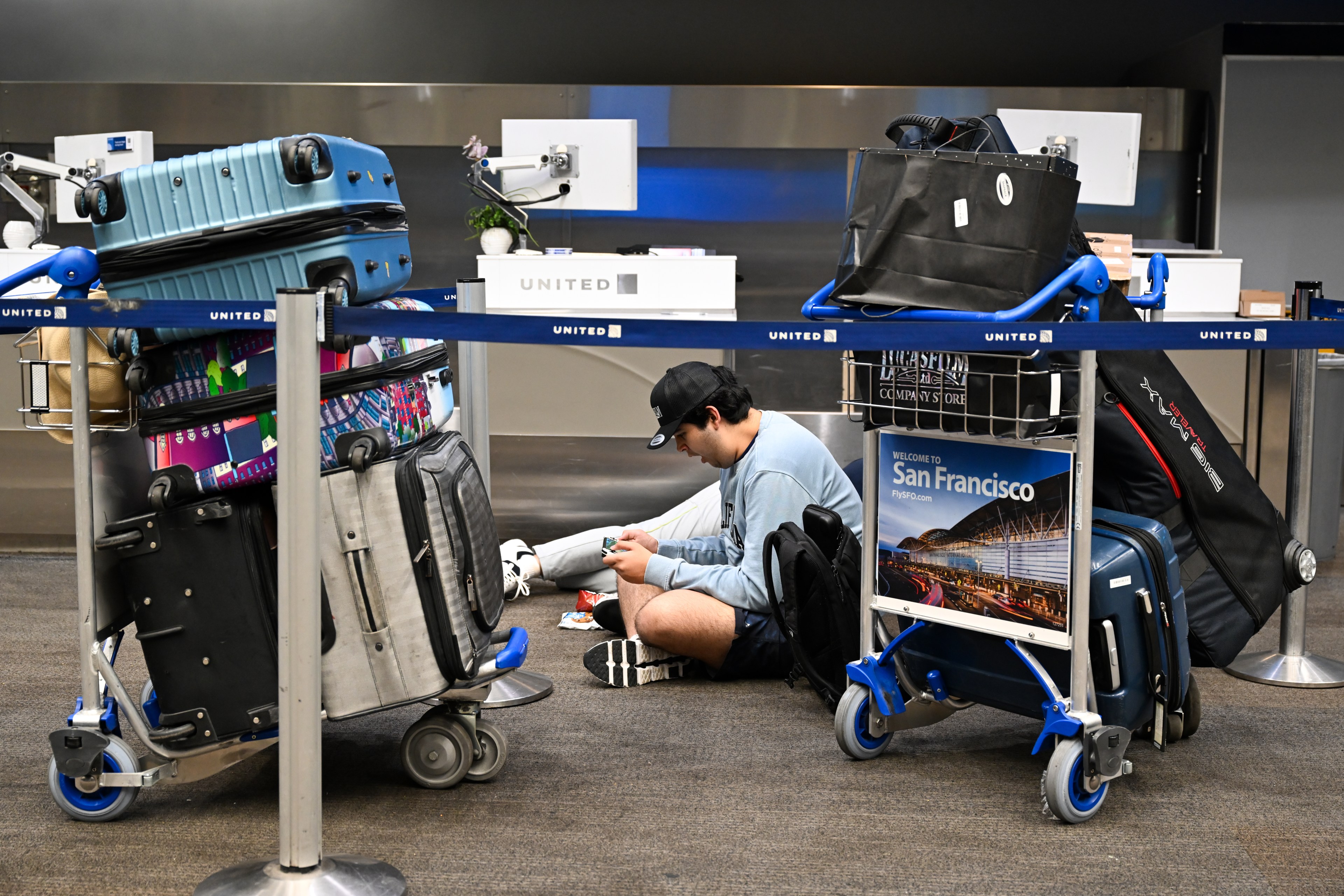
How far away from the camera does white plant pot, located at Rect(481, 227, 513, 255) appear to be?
4629 mm

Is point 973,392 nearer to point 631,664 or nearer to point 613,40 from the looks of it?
point 631,664

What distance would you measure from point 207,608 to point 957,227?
1.57 meters

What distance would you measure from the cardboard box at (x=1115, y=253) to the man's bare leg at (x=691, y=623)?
6.42 ft

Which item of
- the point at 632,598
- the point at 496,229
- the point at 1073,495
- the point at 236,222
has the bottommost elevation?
the point at 632,598

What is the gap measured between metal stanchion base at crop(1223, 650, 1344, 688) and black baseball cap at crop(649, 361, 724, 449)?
156 centimetres

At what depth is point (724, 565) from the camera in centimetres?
335

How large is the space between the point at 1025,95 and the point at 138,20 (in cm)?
500

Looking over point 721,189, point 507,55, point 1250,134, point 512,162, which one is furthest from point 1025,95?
point 512,162

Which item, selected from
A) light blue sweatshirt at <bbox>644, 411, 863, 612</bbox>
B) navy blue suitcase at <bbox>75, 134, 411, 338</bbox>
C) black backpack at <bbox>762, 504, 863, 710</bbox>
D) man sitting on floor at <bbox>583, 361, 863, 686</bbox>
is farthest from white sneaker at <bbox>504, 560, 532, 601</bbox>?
navy blue suitcase at <bbox>75, 134, 411, 338</bbox>

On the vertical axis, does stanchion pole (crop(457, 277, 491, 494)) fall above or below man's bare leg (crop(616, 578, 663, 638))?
above

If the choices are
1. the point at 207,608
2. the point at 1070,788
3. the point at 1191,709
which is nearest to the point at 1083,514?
the point at 1070,788

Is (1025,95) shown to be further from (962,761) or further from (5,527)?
(5,527)

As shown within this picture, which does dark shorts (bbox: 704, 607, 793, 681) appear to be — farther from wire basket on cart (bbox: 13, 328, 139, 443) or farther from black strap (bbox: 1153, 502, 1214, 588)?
wire basket on cart (bbox: 13, 328, 139, 443)

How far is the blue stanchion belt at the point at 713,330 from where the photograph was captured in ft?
6.59
